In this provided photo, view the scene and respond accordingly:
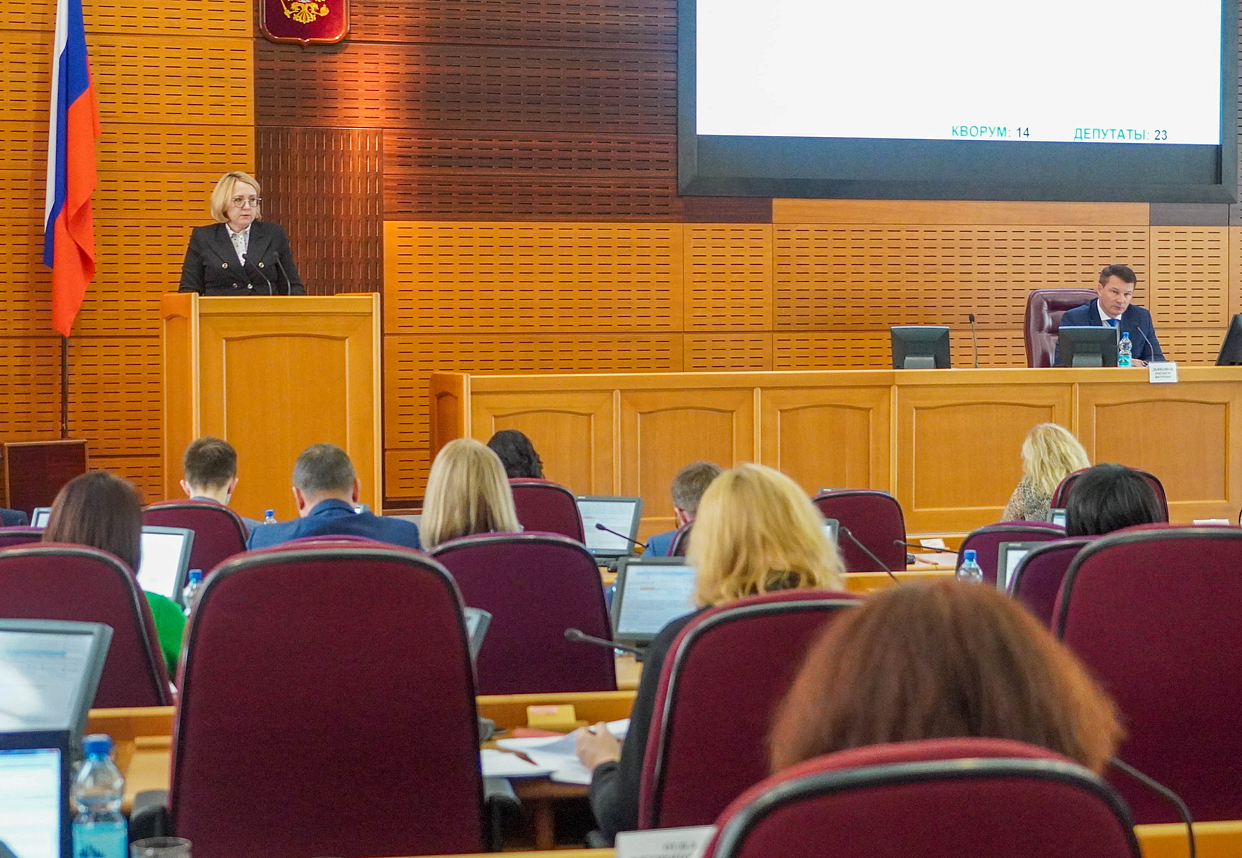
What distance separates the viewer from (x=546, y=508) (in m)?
Result: 4.81

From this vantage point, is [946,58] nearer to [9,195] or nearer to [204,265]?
[204,265]

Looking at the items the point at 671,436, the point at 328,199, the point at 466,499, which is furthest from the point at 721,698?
the point at 328,199

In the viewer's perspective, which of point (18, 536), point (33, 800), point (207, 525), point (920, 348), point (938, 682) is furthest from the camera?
point (920, 348)

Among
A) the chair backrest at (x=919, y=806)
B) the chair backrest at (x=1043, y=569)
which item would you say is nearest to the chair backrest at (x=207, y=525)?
the chair backrest at (x=1043, y=569)

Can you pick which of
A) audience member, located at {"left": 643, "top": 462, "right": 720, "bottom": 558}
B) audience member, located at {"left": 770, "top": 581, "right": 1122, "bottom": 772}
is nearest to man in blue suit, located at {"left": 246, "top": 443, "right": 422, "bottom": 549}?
audience member, located at {"left": 643, "top": 462, "right": 720, "bottom": 558}

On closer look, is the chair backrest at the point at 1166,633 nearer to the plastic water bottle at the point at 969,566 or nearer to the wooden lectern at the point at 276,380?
the plastic water bottle at the point at 969,566

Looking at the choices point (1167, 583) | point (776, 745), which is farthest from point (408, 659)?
point (1167, 583)

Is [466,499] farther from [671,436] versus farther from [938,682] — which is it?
[671,436]

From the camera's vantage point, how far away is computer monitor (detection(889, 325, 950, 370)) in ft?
27.2

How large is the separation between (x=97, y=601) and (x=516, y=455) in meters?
2.94

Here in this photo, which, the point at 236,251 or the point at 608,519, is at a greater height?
the point at 236,251

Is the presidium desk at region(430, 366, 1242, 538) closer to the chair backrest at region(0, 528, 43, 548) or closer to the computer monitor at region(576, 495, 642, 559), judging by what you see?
the computer monitor at region(576, 495, 642, 559)

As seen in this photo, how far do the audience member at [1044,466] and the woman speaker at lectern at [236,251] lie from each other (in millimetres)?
3710

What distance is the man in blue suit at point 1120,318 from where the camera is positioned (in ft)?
28.3
